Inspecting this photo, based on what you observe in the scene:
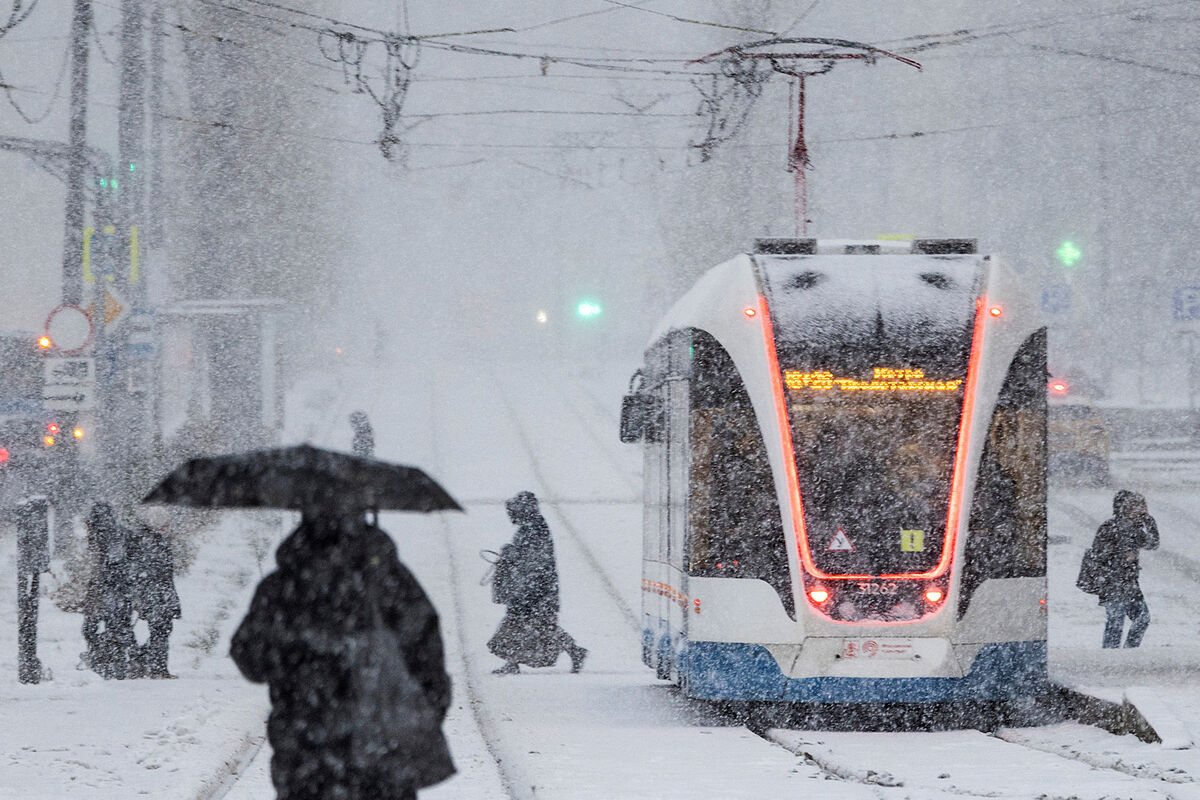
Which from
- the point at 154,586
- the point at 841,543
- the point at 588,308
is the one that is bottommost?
the point at 154,586

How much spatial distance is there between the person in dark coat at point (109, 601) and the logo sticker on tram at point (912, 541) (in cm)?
629

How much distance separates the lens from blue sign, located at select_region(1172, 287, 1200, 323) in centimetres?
2688

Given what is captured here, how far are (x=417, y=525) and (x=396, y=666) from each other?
24.6 m

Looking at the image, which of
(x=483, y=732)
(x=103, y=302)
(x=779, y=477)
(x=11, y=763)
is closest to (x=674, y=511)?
(x=779, y=477)

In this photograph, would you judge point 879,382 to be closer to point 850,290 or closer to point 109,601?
point 850,290

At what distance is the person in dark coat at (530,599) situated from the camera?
15.6 metres

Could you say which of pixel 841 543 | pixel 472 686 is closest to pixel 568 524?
pixel 472 686

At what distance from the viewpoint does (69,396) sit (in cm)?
1775

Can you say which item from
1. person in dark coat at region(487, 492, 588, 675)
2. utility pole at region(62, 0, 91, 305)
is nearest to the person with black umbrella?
person in dark coat at region(487, 492, 588, 675)

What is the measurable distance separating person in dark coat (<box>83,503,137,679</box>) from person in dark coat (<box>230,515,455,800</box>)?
9152mm

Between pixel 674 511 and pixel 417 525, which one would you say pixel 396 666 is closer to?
pixel 674 511

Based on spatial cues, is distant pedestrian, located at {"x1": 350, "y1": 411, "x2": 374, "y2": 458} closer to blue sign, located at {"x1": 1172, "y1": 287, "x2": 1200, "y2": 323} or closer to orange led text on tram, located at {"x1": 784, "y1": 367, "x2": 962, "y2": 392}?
blue sign, located at {"x1": 1172, "y1": 287, "x2": 1200, "y2": 323}

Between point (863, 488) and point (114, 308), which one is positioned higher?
point (114, 308)

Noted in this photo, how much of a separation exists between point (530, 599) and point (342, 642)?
10.7m
